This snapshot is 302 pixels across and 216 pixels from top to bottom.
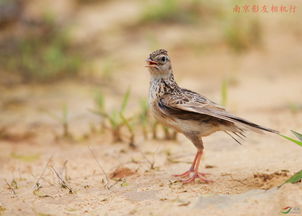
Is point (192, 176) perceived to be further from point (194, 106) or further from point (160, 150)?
point (160, 150)

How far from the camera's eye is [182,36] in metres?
10.5

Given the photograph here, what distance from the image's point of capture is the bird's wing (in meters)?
4.05

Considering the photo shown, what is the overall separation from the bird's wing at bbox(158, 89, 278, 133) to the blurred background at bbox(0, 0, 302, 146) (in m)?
1.32

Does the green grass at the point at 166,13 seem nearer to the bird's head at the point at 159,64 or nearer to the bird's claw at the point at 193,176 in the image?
the bird's head at the point at 159,64

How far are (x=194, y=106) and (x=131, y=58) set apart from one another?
216 inches

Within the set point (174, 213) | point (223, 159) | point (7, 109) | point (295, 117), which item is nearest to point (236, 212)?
→ point (174, 213)

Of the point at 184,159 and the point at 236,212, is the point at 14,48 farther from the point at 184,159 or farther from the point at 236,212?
the point at 236,212

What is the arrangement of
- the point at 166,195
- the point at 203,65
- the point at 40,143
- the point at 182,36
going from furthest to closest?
1. the point at 182,36
2. the point at 203,65
3. the point at 40,143
4. the point at 166,195

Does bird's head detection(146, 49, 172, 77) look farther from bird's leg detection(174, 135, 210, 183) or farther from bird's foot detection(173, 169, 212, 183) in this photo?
bird's foot detection(173, 169, 212, 183)

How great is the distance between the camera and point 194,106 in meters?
4.38

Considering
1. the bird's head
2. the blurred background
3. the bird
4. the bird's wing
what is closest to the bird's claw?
the bird

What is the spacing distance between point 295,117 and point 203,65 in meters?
3.15

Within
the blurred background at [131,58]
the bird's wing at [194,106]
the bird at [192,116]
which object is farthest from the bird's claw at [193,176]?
the blurred background at [131,58]

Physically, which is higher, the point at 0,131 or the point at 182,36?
the point at 182,36
